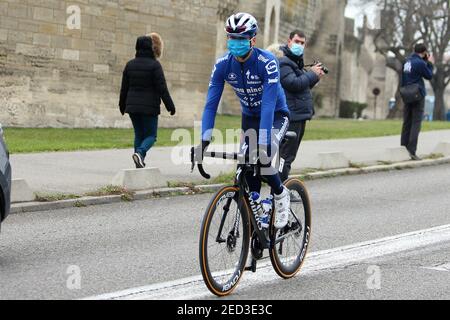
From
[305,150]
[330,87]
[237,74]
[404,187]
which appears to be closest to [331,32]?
[330,87]

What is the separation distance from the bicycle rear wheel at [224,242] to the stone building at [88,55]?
16414 millimetres

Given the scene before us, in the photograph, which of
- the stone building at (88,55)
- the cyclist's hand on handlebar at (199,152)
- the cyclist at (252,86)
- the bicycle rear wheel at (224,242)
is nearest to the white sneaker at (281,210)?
the cyclist at (252,86)

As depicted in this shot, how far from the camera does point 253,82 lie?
24.3 ft

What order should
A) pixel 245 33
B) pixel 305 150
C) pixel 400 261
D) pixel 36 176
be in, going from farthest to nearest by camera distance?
pixel 305 150, pixel 36 176, pixel 400 261, pixel 245 33

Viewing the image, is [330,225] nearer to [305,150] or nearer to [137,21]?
[305,150]

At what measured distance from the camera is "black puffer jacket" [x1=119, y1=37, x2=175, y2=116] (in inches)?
563

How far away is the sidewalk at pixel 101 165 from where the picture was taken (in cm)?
1330

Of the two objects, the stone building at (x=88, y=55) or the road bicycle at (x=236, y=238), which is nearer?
the road bicycle at (x=236, y=238)

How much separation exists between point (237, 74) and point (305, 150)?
12.7 m

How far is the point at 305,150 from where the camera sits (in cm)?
1998

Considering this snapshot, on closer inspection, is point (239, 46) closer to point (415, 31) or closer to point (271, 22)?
point (271, 22)

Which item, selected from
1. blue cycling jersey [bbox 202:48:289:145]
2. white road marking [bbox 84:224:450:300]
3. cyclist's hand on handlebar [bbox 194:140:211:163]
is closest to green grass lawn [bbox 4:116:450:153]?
white road marking [bbox 84:224:450:300]

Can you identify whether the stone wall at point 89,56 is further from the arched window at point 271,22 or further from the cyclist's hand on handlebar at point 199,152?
the cyclist's hand on handlebar at point 199,152
